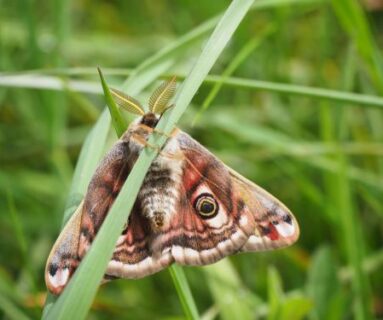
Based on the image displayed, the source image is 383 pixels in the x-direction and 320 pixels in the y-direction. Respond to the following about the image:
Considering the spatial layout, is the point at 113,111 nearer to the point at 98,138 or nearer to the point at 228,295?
the point at 98,138

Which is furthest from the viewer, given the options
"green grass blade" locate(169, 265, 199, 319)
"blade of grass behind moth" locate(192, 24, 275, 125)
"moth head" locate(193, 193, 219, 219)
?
"blade of grass behind moth" locate(192, 24, 275, 125)

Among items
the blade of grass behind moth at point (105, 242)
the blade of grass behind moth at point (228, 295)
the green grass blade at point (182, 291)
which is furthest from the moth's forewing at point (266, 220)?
the blade of grass behind moth at point (228, 295)

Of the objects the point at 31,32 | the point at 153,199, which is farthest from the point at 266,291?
the point at 31,32

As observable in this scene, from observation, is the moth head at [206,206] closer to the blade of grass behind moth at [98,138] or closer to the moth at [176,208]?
the moth at [176,208]

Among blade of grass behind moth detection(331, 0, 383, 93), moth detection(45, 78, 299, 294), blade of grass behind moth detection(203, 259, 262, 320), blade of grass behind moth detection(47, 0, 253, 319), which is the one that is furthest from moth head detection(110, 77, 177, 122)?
blade of grass behind moth detection(331, 0, 383, 93)

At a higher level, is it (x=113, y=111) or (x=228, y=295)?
(x=113, y=111)

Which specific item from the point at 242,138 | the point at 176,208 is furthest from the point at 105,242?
the point at 242,138

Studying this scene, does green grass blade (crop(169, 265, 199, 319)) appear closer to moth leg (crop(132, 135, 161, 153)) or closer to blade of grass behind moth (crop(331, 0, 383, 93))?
moth leg (crop(132, 135, 161, 153))
